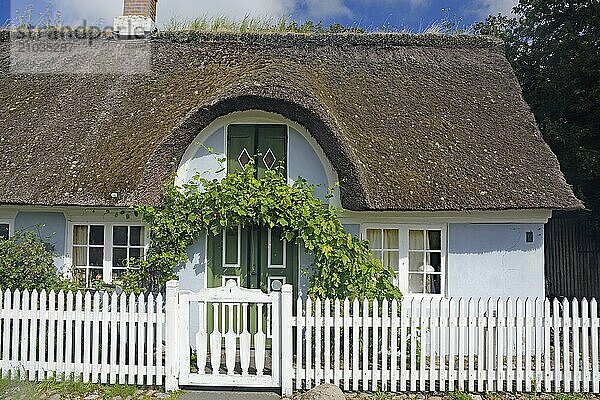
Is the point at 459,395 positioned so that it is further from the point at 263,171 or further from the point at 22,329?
the point at 22,329

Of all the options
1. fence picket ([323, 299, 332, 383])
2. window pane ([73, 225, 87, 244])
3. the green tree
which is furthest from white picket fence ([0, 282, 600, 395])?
the green tree

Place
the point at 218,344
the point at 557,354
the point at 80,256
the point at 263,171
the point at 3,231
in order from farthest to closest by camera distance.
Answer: the point at 3,231 < the point at 80,256 < the point at 263,171 < the point at 218,344 < the point at 557,354

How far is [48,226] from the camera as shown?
9188 millimetres

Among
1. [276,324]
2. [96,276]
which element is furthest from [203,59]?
[276,324]

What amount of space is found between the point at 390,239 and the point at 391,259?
0.30 meters

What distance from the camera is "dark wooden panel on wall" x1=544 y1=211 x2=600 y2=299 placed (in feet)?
47.3

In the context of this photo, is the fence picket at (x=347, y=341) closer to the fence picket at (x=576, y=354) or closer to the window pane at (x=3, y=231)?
the fence picket at (x=576, y=354)

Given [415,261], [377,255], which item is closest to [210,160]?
[377,255]

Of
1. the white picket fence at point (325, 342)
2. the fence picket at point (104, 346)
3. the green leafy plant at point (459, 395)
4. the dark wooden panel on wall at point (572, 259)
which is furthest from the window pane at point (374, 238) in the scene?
the dark wooden panel on wall at point (572, 259)

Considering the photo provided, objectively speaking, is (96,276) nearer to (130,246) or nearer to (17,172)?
(130,246)

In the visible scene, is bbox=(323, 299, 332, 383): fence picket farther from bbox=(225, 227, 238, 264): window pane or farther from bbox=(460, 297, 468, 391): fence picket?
bbox=(225, 227, 238, 264): window pane

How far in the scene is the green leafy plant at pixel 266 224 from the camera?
315 inches

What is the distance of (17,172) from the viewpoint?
8.90m

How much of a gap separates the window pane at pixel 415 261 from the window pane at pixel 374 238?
0.49 meters
